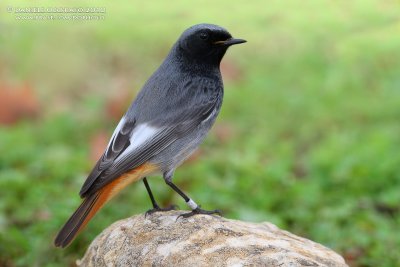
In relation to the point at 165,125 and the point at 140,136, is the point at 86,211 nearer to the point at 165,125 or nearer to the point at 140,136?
the point at 140,136

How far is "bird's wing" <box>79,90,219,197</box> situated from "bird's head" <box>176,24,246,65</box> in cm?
37

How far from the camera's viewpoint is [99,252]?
5.05 meters

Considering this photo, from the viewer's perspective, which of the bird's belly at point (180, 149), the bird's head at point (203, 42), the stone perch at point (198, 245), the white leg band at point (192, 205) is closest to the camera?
the stone perch at point (198, 245)

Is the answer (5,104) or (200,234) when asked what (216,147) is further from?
(200,234)

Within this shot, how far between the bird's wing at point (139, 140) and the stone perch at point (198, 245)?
0.36 meters

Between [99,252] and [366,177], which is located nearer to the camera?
[99,252]

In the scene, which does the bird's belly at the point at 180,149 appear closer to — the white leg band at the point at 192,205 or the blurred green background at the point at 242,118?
the white leg band at the point at 192,205

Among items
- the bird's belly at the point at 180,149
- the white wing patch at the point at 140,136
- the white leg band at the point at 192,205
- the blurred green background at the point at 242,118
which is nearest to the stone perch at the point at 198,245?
the white leg band at the point at 192,205

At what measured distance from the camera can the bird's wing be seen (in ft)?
16.7

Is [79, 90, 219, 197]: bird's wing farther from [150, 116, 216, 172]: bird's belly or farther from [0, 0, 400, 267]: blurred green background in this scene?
[0, 0, 400, 267]: blurred green background

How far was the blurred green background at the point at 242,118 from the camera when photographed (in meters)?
7.03

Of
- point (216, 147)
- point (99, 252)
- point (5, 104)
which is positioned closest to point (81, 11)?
point (5, 104)

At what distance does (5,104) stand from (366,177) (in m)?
4.96

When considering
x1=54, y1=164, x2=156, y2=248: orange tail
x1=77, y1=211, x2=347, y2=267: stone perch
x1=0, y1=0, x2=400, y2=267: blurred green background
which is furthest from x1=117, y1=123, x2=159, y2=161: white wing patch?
x1=0, y1=0, x2=400, y2=267: blurred green background
